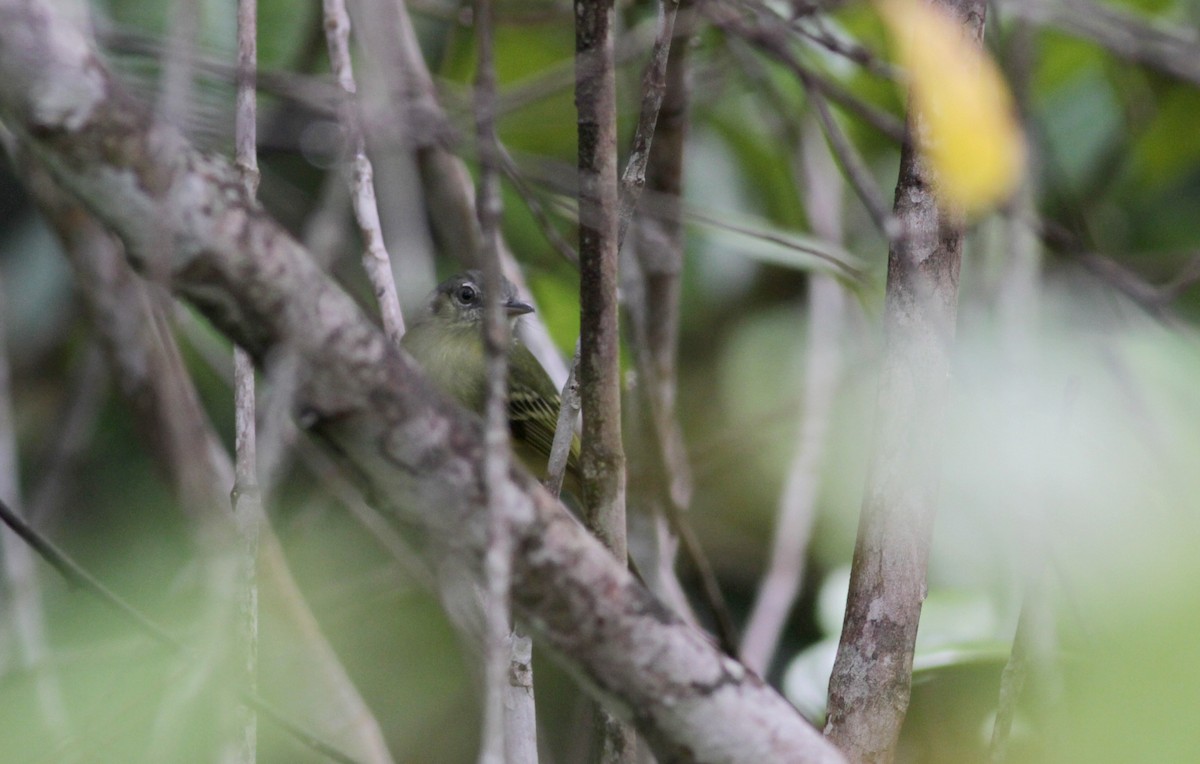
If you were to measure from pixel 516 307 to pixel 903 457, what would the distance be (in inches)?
66.2

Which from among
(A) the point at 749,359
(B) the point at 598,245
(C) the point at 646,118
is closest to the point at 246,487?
(B) the point at 598,245

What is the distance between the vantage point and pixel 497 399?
149cm

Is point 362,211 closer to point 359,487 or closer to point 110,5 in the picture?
point 359,487

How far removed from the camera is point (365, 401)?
1.49 meters

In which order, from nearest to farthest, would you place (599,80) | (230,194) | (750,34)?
(230,194) < (599,80) < (750,34)

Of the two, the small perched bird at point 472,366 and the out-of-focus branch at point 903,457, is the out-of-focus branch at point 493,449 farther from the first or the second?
the small perched bird at point 472,366

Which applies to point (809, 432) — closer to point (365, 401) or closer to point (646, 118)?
point (646, 118)

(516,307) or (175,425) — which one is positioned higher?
(516,307)

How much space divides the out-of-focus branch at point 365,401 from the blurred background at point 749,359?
1.21ft

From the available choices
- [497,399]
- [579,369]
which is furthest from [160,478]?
[497,399]

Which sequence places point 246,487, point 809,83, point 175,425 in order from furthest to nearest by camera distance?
point 175,425 → point 809,83 → point 246,487

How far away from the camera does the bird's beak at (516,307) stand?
368cm

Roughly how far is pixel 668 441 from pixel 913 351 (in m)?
1.58

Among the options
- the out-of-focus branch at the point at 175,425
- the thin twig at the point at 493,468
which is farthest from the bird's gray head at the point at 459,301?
the thin twig at the point at 493,468
